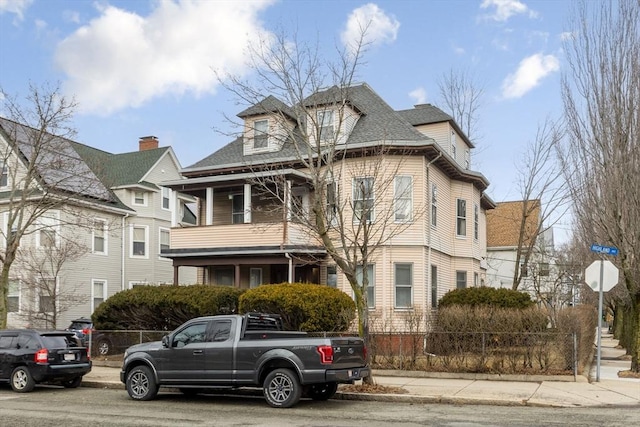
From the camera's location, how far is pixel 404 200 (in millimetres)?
23000

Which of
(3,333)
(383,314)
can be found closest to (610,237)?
(383,314)

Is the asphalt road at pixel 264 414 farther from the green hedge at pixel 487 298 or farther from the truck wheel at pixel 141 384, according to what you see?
the green hedge at pixel 487 298

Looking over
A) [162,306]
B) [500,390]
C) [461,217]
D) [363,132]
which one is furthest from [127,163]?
[500,390]

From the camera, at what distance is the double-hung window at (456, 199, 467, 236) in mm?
27689

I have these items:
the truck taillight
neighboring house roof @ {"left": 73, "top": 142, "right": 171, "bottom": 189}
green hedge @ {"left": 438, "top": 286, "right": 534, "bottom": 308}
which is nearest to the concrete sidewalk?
the truck taillight

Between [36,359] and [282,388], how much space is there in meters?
6.38

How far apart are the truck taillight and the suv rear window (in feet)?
23.3

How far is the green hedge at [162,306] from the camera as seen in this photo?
70.1ft

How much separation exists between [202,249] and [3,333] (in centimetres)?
933

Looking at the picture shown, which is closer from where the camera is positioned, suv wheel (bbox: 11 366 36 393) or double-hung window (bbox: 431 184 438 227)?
suv wheel (bbox: 11 366 36 393)

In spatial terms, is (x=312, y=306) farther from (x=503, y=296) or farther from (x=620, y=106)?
(x=620, y=106)

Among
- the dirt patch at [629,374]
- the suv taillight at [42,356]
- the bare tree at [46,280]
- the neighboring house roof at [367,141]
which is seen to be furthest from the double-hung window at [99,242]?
the dirt patch at [629,374]

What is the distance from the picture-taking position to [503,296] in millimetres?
23266

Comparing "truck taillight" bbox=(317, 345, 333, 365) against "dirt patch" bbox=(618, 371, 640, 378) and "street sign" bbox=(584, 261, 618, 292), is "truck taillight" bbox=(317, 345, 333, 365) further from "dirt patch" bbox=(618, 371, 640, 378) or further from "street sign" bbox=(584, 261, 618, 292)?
"dirt patch" bbox=(618, 371, 640, 378)
